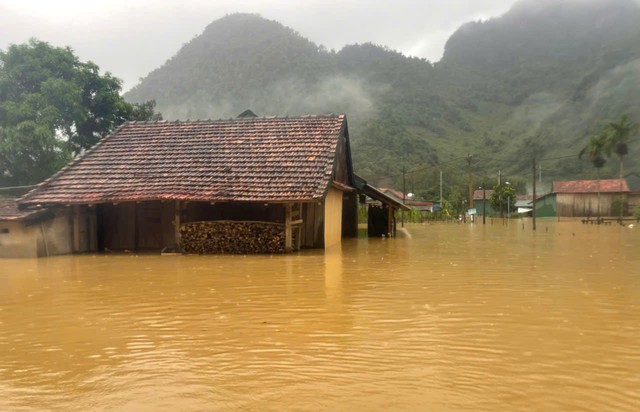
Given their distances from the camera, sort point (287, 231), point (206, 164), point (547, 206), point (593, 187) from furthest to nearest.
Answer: point (547, 206) < point (593, 187) < point (206, 164) < point (287, 231)

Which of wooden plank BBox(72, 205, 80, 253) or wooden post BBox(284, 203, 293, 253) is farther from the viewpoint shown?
wooden plank BBox(72, 205, 80, 253)

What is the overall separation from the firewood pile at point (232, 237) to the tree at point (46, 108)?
537 inches

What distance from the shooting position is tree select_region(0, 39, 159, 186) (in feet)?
88.4

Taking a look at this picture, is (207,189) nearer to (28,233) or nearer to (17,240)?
(28,233)

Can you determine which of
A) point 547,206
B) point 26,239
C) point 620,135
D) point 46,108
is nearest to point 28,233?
point 26,239

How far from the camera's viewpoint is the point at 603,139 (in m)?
52.1

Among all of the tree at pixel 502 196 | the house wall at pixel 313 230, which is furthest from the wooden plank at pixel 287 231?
the tree at pixel 502 196

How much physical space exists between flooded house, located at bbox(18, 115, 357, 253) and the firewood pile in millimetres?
31

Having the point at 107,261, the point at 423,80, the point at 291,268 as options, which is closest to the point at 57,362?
the point at 291,268

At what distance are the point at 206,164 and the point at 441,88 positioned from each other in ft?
272

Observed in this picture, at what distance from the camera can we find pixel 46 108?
27500mm

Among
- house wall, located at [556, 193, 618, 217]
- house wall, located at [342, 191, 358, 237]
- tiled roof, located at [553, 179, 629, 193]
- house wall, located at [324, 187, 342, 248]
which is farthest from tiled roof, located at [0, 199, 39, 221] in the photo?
house wall, located at [556, 193, 618, 217]

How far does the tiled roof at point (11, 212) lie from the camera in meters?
16.1

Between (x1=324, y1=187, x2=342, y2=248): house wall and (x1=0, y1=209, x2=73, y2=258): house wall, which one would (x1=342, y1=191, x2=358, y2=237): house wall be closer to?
(x1=324, y1=187, x2=342, y2=248): house wall
